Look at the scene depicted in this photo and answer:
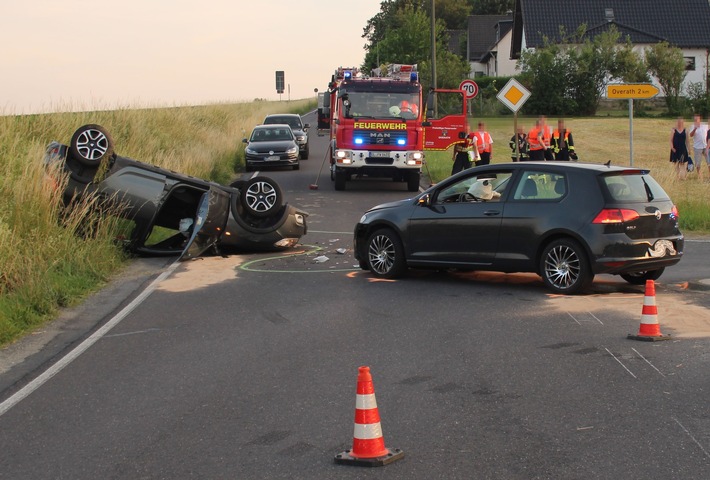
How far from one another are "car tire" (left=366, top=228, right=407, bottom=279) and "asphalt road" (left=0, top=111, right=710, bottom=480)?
29 cm

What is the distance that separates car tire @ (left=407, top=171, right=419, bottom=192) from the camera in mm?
27516

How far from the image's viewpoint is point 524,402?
7246 mm

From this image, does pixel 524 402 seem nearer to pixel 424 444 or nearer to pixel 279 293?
pixel 424 444

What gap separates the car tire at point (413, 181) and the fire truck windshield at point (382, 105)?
5.30 ft

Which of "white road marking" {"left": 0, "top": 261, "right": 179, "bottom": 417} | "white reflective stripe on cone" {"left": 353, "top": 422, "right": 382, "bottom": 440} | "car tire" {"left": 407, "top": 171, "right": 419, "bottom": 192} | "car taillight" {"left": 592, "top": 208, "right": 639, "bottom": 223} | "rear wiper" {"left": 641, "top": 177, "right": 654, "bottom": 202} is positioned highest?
"rear wiper" {"left": 641, "top": 177, "right": 654, "bottom": 202}

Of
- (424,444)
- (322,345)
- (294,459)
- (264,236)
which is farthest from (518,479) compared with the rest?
(264,236)

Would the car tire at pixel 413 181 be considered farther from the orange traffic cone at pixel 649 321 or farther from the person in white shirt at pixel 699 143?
the orange traffic cone at pixel 649 321

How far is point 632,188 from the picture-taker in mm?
12203

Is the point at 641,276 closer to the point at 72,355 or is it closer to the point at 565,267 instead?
the point at 565,267

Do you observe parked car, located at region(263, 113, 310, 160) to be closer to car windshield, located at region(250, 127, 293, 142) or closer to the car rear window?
car windshield, located at region(250, 127, 293, 142)

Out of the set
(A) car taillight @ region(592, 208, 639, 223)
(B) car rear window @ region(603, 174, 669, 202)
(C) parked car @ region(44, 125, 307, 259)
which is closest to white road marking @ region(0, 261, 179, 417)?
(C) parked car @ region(44, 125, 307, 259)

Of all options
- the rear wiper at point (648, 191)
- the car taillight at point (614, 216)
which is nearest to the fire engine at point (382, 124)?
the rear wiper at point (648, 191)

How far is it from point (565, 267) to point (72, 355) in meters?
5.73

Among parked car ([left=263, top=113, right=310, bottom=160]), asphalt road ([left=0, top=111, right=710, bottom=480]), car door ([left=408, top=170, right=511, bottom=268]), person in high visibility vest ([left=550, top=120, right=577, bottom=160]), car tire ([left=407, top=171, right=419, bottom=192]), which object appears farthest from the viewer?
parked car ([left=263, top=113, right=310, bottom=160])
